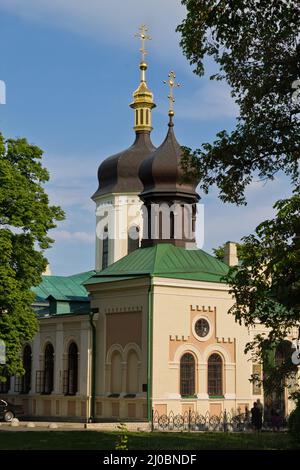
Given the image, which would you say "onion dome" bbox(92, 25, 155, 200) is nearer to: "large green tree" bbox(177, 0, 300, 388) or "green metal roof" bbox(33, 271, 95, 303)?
"green metal roof" bbox(33, 271, 95, 303)

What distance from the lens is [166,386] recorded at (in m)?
30.1

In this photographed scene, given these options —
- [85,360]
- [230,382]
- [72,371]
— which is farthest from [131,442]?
[72,371]

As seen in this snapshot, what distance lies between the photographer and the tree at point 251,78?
48.7 ft

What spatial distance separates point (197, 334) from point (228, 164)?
16139mm

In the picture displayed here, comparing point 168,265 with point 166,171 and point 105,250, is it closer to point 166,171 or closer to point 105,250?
point 166,171

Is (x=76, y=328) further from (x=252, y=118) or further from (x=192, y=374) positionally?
(x=252, y=118)

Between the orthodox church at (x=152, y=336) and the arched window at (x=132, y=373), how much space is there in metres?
0.04

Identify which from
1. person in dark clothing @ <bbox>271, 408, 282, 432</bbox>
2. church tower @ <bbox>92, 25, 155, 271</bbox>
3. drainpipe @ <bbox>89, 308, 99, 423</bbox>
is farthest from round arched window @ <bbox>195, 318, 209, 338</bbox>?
church tower @ <bbox>92, 25, 155, 271</bbox>

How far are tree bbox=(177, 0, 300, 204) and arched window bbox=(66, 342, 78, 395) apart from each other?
1923 centimetres

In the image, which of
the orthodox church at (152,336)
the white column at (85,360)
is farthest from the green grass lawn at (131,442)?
the white column at (85,360)

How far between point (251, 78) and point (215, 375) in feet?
59.2

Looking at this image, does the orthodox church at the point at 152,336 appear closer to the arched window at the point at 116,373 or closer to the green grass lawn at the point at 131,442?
the arched window at the point at 116,373

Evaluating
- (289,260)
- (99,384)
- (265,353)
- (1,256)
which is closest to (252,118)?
(289,260)

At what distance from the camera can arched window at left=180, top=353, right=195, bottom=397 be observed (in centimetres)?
3061
